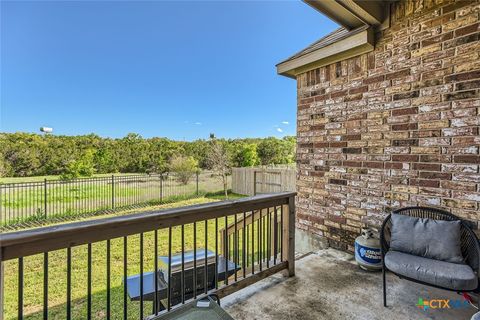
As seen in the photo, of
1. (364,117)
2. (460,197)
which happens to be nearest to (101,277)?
Result: (364,117)

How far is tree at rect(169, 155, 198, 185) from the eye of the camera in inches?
399

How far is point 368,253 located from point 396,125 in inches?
57.1

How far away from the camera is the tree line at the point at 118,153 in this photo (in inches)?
290

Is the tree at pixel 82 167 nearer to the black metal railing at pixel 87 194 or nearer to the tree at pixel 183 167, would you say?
the black metal railing at pixel 87 194

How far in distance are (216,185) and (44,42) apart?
24.5ft

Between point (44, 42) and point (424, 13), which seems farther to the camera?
point (44, 42)

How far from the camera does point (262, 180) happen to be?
9.08m

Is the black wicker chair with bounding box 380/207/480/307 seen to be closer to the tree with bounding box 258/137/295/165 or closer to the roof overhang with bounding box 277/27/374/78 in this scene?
the roof overhang with bounding box 277/27/374/78

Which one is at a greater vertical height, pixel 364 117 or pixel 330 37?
pixel 330 37

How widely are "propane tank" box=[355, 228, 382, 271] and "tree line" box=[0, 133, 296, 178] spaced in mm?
8733

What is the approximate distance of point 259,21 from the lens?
19.6 ft

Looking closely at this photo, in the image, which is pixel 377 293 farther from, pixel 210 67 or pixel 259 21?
pixel 210 67

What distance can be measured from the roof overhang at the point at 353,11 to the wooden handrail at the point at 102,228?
7.13 ft

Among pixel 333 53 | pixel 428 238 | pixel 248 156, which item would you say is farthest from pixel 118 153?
pixel 428 238
